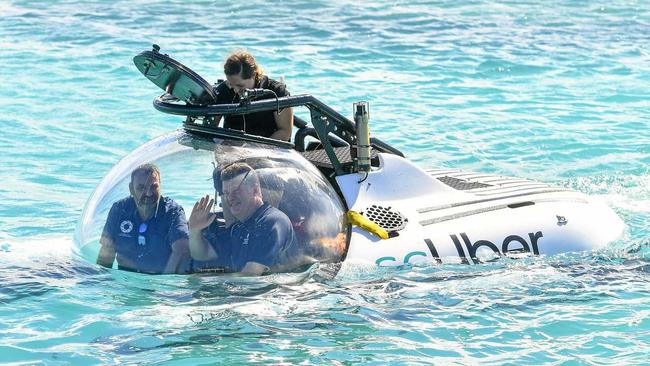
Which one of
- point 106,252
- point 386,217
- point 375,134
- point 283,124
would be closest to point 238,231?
point 106,252

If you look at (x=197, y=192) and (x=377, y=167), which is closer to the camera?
(x=197, y=192)

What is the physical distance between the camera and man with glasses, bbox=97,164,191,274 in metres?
6.31

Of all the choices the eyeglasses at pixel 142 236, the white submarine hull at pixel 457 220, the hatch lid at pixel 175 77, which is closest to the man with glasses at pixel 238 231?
the eyeglasses at pixel 142 236

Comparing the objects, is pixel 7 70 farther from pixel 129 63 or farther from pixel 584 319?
pixel 584 319

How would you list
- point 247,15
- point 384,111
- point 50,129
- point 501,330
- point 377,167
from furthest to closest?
point 247,15 < point 384,111 < point 50,129 < point 377,167 < point 501,330

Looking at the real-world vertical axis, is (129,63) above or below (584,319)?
above

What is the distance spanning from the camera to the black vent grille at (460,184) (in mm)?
7669

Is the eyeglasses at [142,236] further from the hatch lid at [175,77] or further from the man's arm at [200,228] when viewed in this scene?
the hatch lid at [175,77]

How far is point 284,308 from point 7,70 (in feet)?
29.2

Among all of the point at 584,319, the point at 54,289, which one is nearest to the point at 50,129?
the point at 54,289

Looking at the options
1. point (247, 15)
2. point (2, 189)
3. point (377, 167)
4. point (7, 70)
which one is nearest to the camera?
point (377, 167)

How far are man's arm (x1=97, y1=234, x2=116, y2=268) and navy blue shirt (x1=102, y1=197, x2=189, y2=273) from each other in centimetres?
4

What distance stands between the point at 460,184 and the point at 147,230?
2.40 meters

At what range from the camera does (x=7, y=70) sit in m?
14.1
